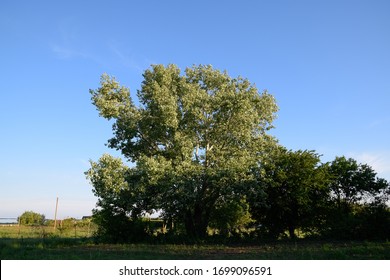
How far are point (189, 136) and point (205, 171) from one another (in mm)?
3474

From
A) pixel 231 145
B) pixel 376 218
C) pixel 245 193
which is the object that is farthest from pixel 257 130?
pixel 376 218

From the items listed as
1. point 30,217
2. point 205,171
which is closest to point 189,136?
point 205,171

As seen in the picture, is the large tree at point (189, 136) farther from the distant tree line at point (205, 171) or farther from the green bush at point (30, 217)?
the green bush at point (30, 217)

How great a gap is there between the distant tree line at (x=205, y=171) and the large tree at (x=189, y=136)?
0.28 feet

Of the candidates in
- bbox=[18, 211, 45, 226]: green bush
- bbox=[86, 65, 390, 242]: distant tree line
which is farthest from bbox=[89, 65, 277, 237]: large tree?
bbox=[18, 211, 45, 226]: green bush

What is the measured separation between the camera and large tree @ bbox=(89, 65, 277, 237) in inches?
1089

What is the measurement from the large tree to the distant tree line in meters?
0.09

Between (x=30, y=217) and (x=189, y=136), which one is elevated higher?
(x=189, y=136)

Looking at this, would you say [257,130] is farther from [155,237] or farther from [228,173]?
[155,237]

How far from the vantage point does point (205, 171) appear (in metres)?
28.3

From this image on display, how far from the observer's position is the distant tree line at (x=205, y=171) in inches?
1088

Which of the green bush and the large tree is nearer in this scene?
the large tree

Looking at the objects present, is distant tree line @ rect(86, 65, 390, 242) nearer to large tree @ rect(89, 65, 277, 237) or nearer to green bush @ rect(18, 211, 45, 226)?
large tree @ rect(89, 65, 277, 237)

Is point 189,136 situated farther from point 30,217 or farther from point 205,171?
point 30,217
